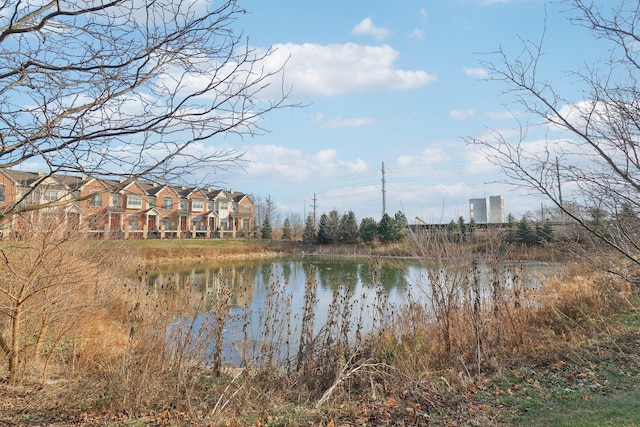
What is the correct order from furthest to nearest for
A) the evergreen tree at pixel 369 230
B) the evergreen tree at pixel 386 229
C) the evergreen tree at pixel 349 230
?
the evergreen tree at pixel 349 230 → the evergreen tree at pixel 369 230 → the evergreen tree at pixel 386 229

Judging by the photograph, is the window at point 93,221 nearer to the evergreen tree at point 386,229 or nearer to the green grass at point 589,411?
the green grass at point 589,411

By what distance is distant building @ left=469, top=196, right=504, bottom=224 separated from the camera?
28.6 m

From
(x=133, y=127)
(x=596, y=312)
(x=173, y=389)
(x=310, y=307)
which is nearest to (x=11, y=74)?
(x=133, y=127)

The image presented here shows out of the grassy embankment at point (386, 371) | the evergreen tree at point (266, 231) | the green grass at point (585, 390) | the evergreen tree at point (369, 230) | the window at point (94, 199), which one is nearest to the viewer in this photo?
the window at point (94, 199)

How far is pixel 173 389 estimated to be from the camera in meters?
5.20

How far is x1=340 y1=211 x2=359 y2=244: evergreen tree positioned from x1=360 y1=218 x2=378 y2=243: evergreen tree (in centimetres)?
96

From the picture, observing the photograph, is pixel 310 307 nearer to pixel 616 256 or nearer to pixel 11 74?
pixel 616 256

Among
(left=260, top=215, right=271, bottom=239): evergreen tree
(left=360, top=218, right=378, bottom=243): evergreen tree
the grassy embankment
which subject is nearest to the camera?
the grassy embankment

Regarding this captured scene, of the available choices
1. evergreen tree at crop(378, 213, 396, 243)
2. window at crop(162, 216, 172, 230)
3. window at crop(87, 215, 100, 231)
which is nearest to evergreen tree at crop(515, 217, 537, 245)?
window at crop(87, 215, 100, 231)

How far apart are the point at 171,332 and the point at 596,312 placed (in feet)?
26.7

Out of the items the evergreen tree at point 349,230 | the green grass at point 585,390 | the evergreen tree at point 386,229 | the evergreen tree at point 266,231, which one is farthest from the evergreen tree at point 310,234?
the green grass at point 585,390

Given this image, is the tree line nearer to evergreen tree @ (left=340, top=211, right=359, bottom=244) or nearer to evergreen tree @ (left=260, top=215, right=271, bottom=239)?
evergreen tree @ (left=340, top=211, right=359, bottom=244)

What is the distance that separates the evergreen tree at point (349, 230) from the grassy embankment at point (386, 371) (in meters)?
34.9

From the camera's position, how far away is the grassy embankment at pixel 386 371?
4.36 metres
